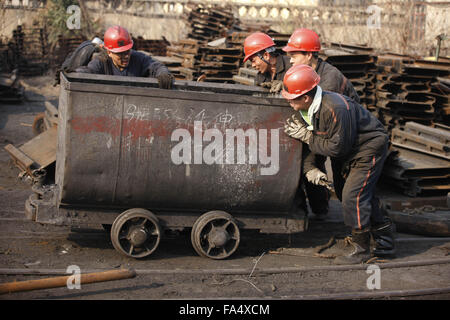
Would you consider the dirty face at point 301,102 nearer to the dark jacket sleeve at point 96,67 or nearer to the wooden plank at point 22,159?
the dark jacket sleeve at point 96,67

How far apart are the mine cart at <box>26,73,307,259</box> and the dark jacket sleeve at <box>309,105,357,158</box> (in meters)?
0.26

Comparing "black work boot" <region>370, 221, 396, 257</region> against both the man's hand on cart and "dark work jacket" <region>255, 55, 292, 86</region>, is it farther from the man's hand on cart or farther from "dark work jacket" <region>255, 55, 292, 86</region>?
"dark work jacket" <region>255, 55, 292, 86</region>

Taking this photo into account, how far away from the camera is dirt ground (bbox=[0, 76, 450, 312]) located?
14.8 feet

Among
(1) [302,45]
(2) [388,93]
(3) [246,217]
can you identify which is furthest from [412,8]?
(3) [246,217]

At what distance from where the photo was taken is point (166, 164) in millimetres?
4965

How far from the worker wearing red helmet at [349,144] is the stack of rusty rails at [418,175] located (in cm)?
189

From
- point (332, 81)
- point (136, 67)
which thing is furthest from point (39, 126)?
point (332, 81)

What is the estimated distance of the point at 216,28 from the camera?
13.9 m

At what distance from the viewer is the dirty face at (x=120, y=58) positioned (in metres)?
6.00

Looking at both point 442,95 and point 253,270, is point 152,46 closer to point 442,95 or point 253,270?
point 442,95

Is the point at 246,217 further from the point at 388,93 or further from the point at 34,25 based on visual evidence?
the point at 34,25

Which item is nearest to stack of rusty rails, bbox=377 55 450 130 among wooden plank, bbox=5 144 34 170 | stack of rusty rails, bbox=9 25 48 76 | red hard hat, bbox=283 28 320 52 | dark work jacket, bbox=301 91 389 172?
red hard hat, bbox=283 28 320 52

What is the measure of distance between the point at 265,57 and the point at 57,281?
3283 millimetres
